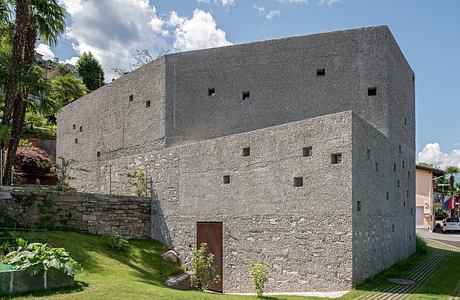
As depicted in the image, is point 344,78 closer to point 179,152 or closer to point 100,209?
point 179,152

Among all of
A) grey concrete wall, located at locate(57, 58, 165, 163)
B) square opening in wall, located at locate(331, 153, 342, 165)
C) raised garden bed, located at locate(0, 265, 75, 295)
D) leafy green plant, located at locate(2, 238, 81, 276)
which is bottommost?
raised garden bed, located at locate(0, 265, 75, 295)

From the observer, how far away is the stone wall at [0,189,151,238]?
13352 millimetres

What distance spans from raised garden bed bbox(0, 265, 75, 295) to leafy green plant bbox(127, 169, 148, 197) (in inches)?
346

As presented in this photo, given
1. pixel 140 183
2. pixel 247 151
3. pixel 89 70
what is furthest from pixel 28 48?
pixel 89 70

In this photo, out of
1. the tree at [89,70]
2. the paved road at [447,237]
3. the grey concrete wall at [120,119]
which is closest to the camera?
the grey concrete wall at [120,119]

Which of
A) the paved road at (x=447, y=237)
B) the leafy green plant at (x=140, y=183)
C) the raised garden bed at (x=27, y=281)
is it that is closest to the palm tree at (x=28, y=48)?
the leafy green plant at (x=140, y=183)

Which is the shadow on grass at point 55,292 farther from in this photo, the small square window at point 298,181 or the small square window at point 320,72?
the small square window at point 320,72

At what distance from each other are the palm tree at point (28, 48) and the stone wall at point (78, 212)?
2.83 m

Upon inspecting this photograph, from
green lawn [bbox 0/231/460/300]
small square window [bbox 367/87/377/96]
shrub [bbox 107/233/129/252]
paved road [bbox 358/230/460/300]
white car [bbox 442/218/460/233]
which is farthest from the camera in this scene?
white car [bbox 442/218/460/233]

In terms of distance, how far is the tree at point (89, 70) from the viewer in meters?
45.6

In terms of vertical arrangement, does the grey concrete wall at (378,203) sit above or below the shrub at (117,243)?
above

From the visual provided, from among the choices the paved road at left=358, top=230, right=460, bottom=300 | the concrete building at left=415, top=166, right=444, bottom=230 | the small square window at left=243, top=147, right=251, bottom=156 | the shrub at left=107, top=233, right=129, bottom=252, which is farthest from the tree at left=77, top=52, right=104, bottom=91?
the paved road at left=358, top=230, right=460, bottom=300

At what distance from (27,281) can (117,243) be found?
629 centimetres

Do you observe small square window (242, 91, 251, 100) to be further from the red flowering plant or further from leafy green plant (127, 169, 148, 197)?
the red flowering plant
